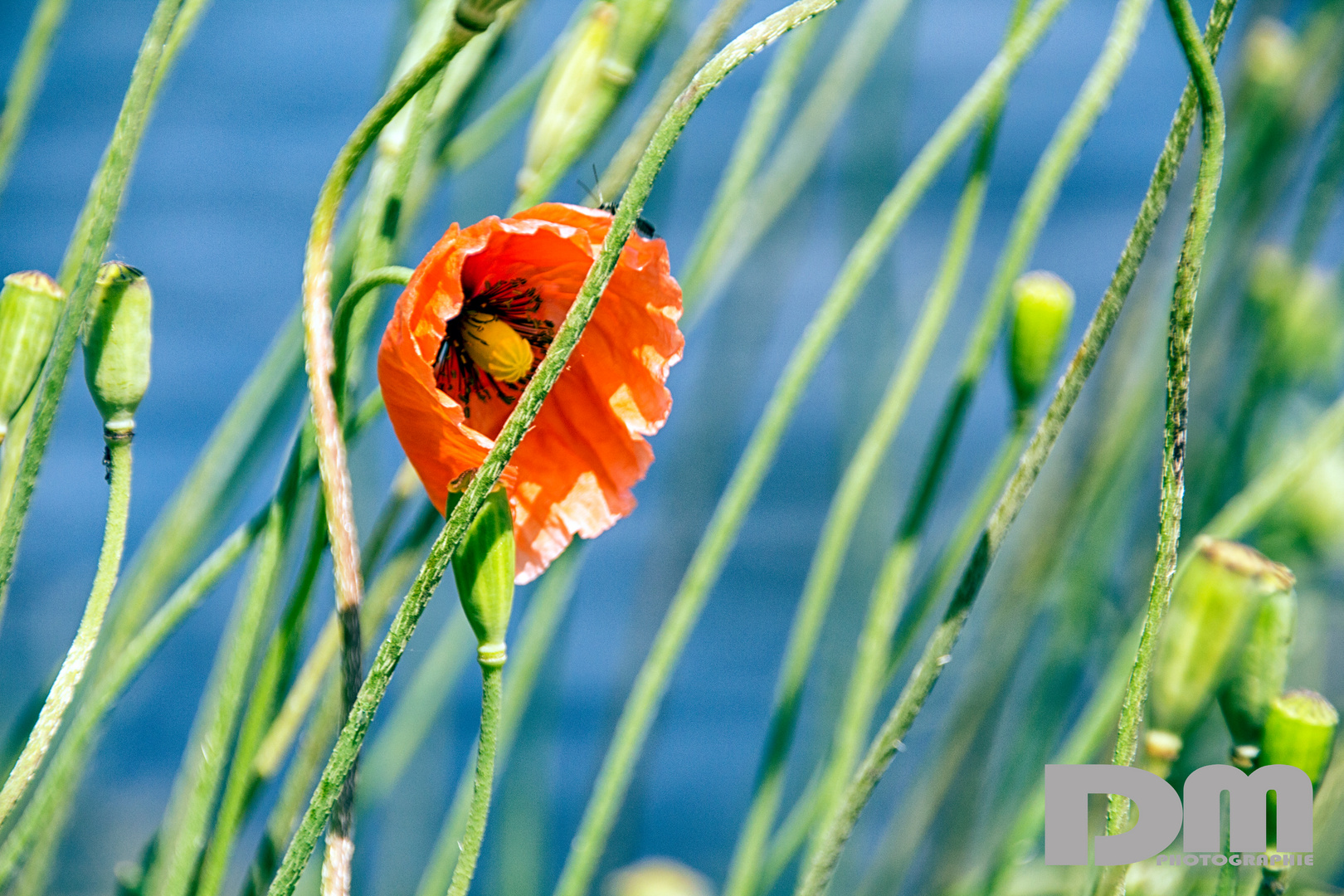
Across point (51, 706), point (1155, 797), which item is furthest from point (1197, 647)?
point (51, 706)

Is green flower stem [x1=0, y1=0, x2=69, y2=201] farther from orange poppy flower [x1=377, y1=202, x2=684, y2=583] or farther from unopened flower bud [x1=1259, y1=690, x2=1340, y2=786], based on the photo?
unopened flower bud [x1=1259, y1=690, x2=1340, y2=786]

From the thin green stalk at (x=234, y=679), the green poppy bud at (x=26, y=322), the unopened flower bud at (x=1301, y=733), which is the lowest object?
the unopened flower bud at (x=1301, y=733)

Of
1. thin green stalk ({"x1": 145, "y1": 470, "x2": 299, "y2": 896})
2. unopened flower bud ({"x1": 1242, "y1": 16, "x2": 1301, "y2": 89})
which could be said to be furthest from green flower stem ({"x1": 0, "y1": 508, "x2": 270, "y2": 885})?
unopened flower bud ({"x1": 1242, "y1": 16, "x2": 1301, "y2": 89})

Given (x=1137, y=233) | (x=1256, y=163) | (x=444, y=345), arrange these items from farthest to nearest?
1. (x=1256, y=163)
2. (x=444, y=345)
3. (x=1137, y=233)

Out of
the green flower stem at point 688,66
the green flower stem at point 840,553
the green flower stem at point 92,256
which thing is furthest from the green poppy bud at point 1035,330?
the green flower stem at point 92,256

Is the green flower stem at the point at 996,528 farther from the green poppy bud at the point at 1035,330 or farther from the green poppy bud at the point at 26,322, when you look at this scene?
the green poppy bud at the point at 26,322

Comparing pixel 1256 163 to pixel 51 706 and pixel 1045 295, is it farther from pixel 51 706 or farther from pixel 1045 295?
pixel 51 706

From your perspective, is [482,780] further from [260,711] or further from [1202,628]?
[1202,628]
